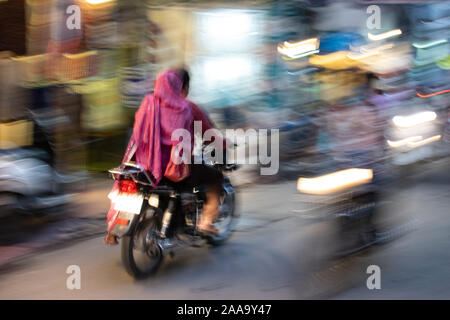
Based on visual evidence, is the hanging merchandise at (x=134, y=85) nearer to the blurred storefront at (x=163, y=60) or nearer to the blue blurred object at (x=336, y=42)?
the blurred storefront at (x=163, y=60)

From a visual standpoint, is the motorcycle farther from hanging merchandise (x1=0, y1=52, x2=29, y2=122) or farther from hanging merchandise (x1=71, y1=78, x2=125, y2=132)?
hanging merchandise (x1=71, y1=78, x2=125, y2=132)

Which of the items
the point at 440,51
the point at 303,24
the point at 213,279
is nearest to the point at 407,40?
the point at 440,51

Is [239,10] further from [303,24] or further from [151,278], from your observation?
[151,278]

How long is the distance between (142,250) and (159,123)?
1.07m

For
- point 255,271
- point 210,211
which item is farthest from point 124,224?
point 255,271

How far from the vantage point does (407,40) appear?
48.2 ft

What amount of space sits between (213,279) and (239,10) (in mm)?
6847

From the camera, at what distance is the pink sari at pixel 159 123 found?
4.87 metres

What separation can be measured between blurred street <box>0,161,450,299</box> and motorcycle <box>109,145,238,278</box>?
188 millimetres

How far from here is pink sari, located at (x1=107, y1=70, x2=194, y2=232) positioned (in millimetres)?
4867

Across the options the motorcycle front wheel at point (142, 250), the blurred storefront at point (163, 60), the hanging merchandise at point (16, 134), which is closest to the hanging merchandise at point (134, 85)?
the blurred storefront at point (163, 60)

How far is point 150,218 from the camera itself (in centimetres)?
481

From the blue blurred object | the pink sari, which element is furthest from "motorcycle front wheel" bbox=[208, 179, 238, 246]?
the blue blurred object
